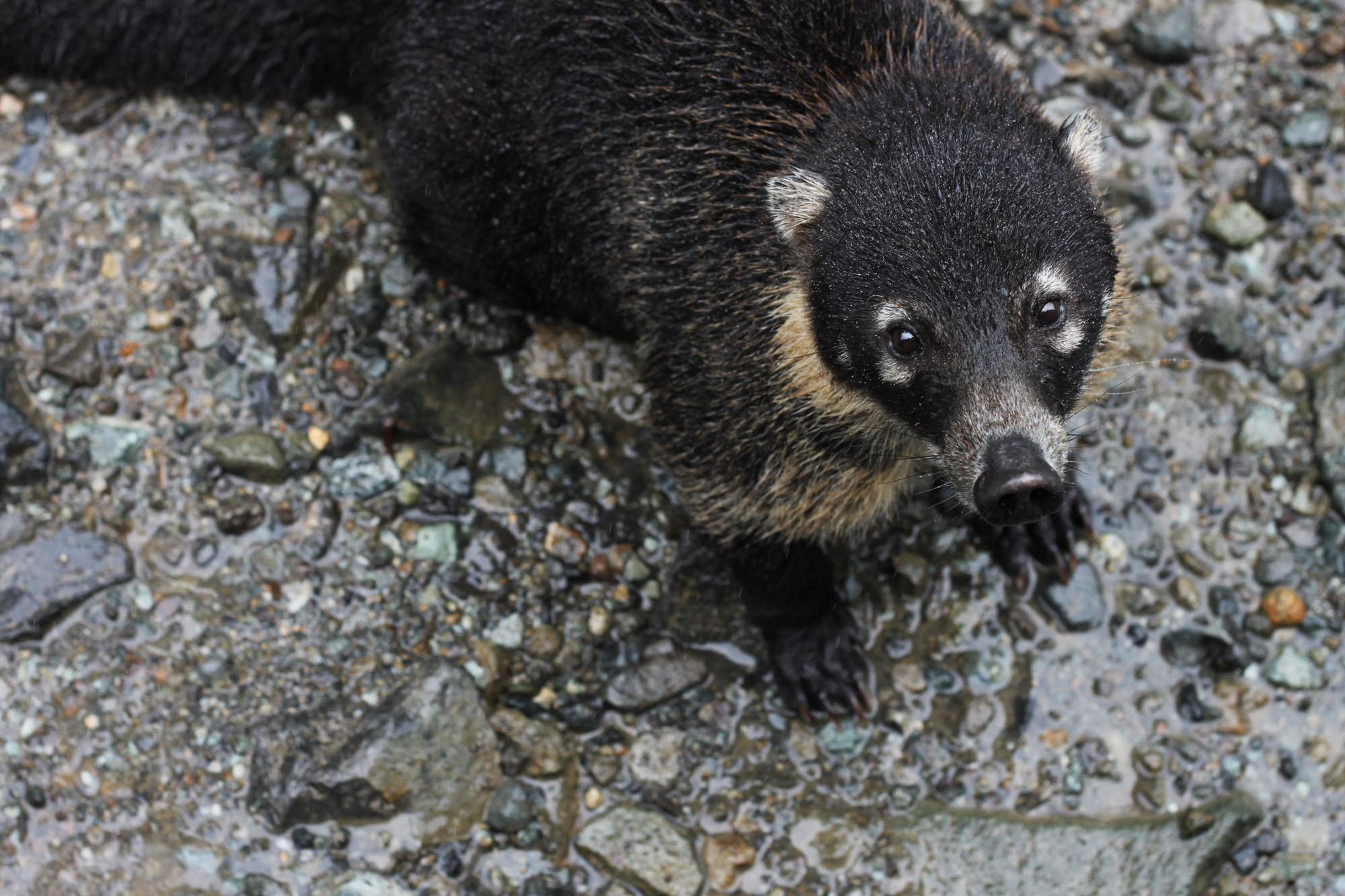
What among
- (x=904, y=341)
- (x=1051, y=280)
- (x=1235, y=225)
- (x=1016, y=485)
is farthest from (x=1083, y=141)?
(x=1235, y=225)

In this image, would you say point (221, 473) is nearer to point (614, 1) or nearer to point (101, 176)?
point (101, 176)

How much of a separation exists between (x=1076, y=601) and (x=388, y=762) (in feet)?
11.2

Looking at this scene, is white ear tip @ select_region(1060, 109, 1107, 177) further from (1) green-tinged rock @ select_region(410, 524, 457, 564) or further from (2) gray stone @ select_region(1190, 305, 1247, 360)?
(1) green-tinged rock @ select_region(410, 524, 457, 564)

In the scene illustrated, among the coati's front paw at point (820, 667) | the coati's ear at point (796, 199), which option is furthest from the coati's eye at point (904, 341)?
the coati's front paw at point (820, 667)

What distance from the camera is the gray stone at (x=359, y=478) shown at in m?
6.24

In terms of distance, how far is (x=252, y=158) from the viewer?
22.5 ft

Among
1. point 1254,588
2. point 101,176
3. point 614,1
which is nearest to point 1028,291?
point 614,1

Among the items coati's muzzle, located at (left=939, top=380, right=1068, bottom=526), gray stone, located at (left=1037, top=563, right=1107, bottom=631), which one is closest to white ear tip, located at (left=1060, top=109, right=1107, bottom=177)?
coati's muzzle, located at (left=939, top=380, right=1068, bottom=526)

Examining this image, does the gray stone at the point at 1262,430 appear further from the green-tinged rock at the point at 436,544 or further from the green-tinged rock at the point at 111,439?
the green-tinged rock at the point at 111,439

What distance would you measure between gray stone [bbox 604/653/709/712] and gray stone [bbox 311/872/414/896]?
1279 mm

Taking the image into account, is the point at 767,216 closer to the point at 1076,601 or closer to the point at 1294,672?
the point at 1076,601

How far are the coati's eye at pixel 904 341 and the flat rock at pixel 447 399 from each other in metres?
2.59

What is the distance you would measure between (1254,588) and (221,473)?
527 cm

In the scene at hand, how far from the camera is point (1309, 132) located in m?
6.86
